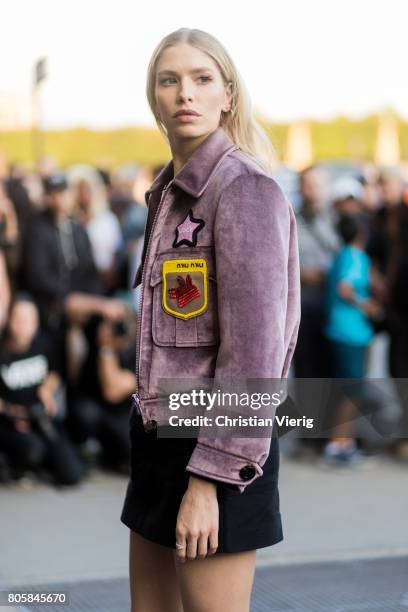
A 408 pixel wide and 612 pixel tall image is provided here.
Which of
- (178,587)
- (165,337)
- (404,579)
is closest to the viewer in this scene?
(165,337)

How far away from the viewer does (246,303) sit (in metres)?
1.94

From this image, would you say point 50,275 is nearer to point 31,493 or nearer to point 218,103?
point 31,493

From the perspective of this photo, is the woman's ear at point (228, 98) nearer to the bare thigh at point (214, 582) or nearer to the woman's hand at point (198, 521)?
Result: the woman's hand at point (198, 521)

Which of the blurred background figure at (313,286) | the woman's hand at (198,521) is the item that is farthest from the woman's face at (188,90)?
the blurred background figure at (313,286)

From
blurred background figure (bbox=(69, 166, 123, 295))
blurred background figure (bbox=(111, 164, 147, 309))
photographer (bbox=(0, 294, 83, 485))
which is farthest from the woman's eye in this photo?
blurred background figure (bbox=(69, 166, 123, 295))

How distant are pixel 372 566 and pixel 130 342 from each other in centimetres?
223

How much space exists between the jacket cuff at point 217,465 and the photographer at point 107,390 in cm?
391

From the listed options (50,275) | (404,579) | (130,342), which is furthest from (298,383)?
(404,579)

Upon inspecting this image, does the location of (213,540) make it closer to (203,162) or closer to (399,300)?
(203,162)

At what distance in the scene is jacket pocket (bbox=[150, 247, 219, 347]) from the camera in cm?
202

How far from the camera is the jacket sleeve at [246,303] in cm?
194

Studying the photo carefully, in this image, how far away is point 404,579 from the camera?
13.5 feet

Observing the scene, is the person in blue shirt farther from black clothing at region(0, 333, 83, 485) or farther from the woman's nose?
the woman's nose

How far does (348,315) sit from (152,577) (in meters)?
3.94
